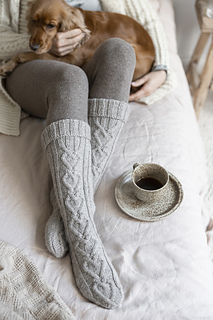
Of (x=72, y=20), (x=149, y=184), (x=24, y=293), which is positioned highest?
(x=72, y=20)

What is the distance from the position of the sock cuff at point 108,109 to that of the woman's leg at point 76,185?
46mm

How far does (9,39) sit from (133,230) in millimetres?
866

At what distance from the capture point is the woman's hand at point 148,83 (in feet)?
4.09

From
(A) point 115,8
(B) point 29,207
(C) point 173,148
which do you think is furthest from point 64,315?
(A) point 115,8

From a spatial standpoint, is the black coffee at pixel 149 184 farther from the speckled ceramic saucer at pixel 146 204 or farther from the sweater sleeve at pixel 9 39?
the sweater sleeve at pixel 9 39

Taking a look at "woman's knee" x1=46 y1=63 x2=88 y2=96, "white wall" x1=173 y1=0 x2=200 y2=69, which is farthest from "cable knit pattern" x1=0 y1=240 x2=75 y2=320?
"white wall" x1=173 y1=0 x2=200 y2=69

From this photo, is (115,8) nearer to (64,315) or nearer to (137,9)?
(137,9)

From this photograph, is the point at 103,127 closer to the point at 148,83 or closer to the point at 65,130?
the point at 65,130

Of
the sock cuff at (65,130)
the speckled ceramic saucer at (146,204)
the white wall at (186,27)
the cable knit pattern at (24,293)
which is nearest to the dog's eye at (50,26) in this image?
the sock cuff at (65,130)

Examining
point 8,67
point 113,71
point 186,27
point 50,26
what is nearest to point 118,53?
point 113,71

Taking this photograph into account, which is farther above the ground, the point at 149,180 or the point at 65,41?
the point at 65,41

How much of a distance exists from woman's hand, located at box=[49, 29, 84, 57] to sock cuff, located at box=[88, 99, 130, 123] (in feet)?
1.03

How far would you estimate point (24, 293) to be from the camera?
29.0 inches

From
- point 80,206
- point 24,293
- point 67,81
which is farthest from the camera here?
point 67,81
